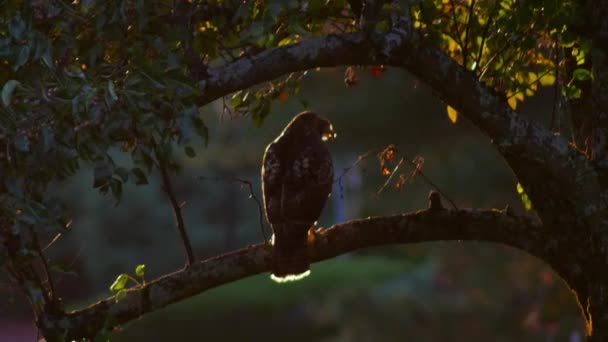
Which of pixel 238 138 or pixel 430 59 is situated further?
pixel 238 138

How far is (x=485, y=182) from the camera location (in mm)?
21234

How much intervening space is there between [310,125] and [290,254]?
1850 millimetres

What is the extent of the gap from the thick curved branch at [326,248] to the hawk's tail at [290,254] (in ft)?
0.20

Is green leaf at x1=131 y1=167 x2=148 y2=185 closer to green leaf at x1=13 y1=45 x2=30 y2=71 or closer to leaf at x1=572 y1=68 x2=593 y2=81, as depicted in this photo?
green leaf at x1=13 y1=45 x2=30 y2=71

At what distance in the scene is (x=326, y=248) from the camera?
298 inches

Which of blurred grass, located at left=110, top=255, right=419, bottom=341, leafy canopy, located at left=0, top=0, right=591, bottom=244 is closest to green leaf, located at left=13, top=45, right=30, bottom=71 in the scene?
leafy canopy, located at left=0, top=0, right=591, bottom=244

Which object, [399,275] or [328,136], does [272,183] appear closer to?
[328,136]

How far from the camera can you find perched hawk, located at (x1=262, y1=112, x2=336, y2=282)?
A: 752cm

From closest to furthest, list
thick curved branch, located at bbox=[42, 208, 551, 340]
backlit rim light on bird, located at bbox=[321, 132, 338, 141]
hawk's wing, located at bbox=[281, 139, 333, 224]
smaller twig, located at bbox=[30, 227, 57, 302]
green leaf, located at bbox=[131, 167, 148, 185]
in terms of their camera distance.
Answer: green leaf, located at bbox=[131, 167, 148, 185], smaller twig, located at bbox=[30, 227, 57, 302], thick curved branch, located at bbox=[42, 208, 551, 340], hawk's wing, located at bbox=[281, 139, 333, 224], backlit rim light on bird, located at bbox=[321, 132, 338, 141]

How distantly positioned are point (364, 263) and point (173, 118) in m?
29.4

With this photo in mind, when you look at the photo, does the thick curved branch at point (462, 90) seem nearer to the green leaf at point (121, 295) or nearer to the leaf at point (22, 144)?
the green leaf at point (121, 295)

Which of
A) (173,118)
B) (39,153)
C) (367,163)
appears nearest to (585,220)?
(173,118)

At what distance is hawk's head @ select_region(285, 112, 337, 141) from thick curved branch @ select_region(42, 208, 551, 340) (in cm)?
153

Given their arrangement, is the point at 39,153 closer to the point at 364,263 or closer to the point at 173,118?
the point at 173,118
